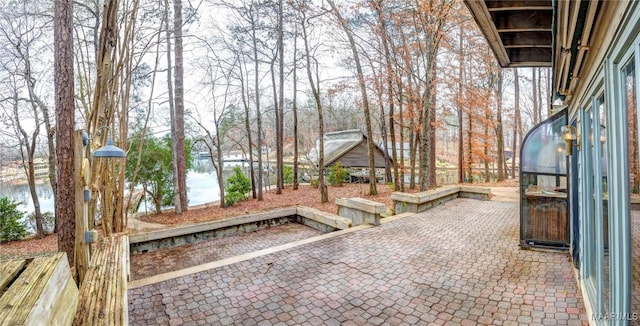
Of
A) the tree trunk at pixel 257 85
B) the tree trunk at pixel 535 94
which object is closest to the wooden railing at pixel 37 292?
the tree trunk at pixel 257 85

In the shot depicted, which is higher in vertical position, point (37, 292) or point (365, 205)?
A: point (37, 292)

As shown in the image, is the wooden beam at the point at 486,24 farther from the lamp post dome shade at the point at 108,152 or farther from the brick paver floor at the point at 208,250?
the brick paver floor at the point at 208,250

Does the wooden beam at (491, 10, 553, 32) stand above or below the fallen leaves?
above

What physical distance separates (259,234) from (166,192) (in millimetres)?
5961

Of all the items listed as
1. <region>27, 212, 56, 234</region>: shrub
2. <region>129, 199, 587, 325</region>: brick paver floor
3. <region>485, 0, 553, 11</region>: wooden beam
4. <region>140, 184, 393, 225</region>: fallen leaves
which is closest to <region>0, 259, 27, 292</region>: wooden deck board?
<region>129, 199, 587, 325</region>: brick paver floor

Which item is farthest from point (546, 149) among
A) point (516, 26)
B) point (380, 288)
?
point (380, 288)

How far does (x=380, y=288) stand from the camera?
11.4 feet

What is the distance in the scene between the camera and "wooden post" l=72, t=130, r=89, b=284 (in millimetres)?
3049

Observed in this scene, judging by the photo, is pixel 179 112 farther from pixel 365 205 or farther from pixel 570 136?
pixel 570 136

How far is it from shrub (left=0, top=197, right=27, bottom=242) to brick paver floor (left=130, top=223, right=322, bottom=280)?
7.02 m

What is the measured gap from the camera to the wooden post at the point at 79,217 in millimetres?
3049

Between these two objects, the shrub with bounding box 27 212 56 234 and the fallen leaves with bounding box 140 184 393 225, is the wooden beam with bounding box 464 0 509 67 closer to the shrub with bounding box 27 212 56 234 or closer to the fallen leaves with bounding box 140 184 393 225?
the fallen leaves with bounding box 140 184 393 225

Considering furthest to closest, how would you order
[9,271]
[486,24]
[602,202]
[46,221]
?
[46,221] → [486,24] → [602,202] → [9,271]

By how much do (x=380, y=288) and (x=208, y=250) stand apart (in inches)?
139
